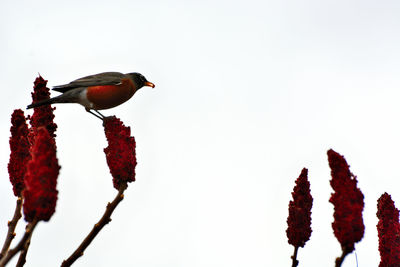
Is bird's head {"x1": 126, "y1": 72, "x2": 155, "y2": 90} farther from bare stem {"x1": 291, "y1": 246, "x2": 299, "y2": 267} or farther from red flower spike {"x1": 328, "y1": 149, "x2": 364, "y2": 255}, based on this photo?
red flower spike {"x1": 328, "y1": 149, "x2": 364, "y2": 255}

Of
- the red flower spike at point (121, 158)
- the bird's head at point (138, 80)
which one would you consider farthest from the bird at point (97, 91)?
the red flower spike at point (121, 158)

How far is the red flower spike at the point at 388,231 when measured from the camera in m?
5.60

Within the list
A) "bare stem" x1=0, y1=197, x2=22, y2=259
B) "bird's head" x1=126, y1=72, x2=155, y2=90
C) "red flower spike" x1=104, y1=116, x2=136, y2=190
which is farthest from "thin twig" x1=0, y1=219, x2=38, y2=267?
"bird's head" x1=126, y1=72, x2=155, y2=90

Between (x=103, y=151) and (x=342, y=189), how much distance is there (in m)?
2.98

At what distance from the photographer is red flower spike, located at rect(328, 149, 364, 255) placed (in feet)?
13.9

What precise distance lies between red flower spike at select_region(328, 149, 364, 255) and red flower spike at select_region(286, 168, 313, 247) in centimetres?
120

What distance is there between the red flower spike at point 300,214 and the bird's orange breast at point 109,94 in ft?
19.0

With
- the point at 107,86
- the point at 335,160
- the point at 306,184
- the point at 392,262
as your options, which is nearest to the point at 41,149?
the point at 335,160

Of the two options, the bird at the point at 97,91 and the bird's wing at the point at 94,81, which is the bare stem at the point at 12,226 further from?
the bird's wing at the point at 94,81

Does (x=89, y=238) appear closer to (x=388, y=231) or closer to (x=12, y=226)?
(x=12, y=226)

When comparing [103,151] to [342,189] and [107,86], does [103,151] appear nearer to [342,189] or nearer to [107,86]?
[342,189]

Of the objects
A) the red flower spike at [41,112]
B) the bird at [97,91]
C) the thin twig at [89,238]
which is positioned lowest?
the thin twig at [89,238]

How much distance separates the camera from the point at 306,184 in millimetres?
5660

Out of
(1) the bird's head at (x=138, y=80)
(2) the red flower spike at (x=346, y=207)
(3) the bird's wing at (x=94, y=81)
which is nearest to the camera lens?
(2) the red flower spike at (x=346, y=207)
